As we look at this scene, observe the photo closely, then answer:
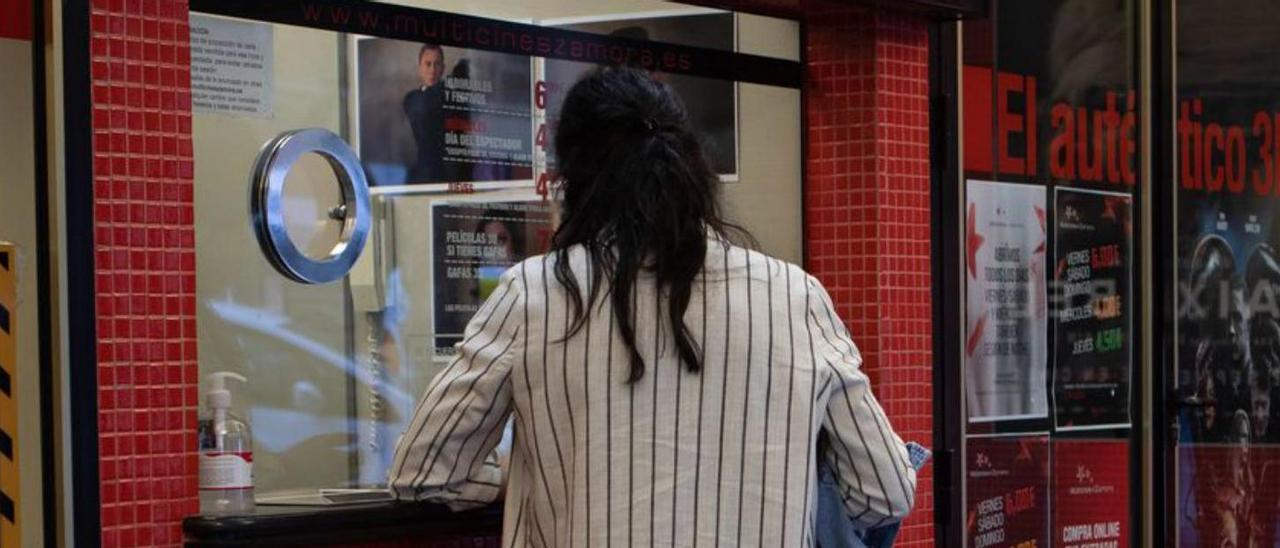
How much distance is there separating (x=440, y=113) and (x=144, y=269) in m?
1.05

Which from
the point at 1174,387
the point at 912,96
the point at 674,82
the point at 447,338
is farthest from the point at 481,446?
the point at 1174,387

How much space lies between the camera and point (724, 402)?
3281 mm

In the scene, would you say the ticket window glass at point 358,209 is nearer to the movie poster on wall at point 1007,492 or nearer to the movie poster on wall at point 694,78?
the movie poster on wall at point 694,78

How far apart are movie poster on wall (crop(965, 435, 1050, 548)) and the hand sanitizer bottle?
8.03 ft

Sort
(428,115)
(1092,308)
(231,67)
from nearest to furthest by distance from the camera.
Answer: (231,67) → (428,115) → (1092,308)

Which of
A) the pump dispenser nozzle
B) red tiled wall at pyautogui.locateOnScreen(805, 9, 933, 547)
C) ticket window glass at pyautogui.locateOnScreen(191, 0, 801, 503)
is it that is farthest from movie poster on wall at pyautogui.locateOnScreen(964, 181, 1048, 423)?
the pump dispenser nozzle

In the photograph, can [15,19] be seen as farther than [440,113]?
No

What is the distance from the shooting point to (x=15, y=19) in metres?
3.70

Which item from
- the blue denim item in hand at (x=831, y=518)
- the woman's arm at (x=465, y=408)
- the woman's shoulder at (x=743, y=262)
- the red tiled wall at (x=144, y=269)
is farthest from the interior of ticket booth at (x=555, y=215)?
the woman's shoulder at (x=743, y=262)

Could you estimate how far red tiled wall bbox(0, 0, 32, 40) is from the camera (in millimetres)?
3691

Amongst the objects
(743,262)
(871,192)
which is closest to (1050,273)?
(871,192)

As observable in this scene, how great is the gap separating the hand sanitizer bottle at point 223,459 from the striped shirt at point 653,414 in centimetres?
62

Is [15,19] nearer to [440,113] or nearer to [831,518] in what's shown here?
[440,113]

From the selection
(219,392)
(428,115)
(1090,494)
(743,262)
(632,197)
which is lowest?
(1090,494)
